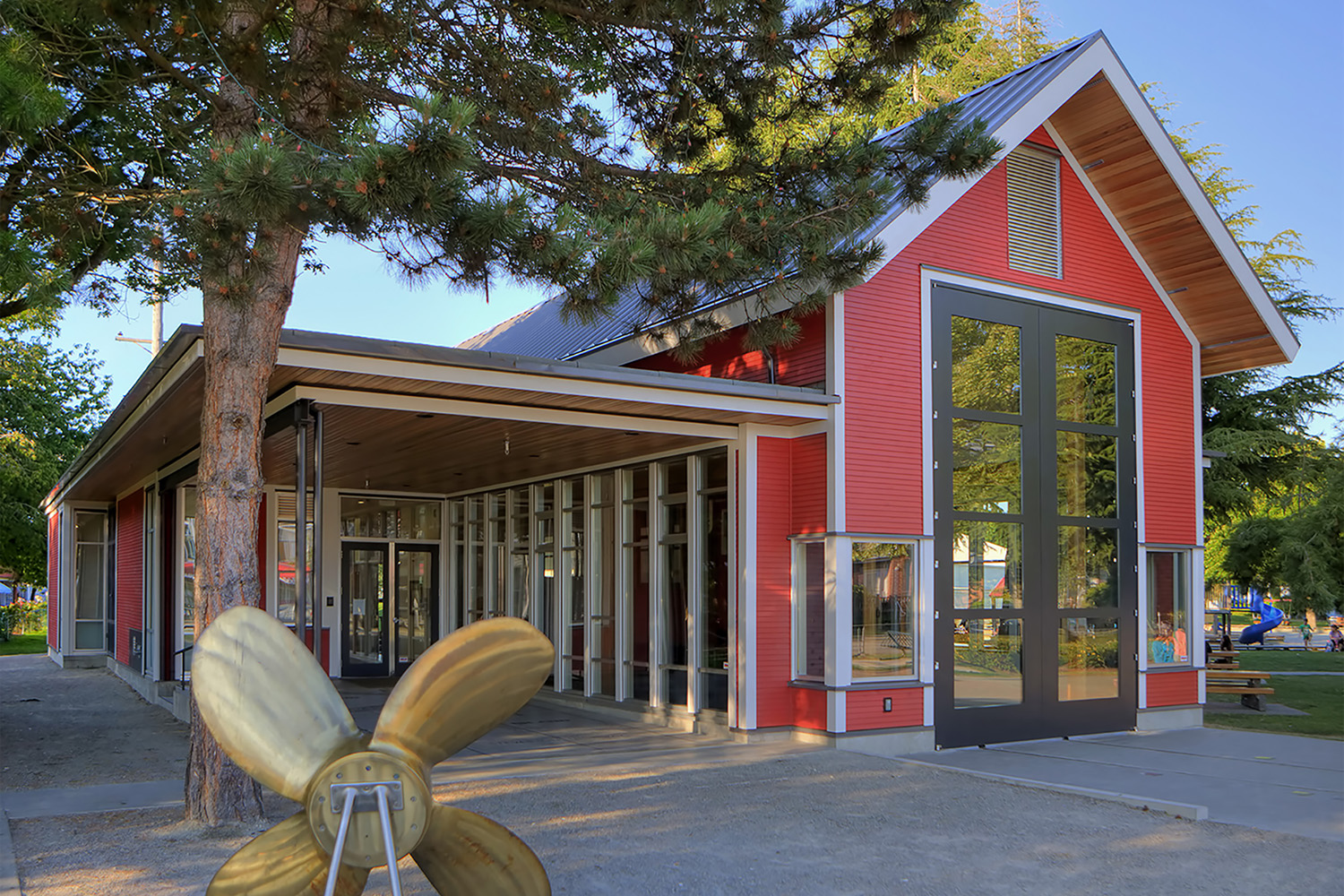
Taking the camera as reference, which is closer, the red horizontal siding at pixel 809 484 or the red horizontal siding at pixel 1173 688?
the red horizontal siding at pixel 809 484

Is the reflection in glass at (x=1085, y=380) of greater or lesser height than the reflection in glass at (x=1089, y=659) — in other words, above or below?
above

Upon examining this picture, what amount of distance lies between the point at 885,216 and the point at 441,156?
5875 mm

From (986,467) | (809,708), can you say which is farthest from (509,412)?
(986,467)

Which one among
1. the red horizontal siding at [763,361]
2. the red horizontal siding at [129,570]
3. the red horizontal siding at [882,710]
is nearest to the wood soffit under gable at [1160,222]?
the red horizontal siding at [763,361]

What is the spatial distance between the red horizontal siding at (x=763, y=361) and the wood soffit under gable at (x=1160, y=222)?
375 centimetres

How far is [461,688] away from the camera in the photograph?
14.3 ft

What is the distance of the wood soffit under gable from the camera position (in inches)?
476

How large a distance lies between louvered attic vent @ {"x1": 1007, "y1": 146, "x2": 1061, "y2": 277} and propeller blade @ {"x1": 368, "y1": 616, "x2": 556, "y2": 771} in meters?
9.02

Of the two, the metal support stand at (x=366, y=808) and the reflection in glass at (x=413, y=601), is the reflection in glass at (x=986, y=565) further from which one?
the reflection in glass at (x=413, y=601)

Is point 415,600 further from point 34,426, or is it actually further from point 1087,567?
point 34,426

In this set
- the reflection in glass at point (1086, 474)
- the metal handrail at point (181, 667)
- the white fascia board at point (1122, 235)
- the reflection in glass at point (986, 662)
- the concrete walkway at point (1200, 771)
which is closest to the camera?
the concrete walkway at point (1200, 771)

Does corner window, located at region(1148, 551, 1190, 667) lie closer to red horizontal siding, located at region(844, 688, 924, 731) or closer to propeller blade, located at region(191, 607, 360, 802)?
red horizontal siding, located at region(844, 688, 924, 731)

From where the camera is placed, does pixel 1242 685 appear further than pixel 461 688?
Yes

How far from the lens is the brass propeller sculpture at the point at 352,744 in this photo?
4118 mm
